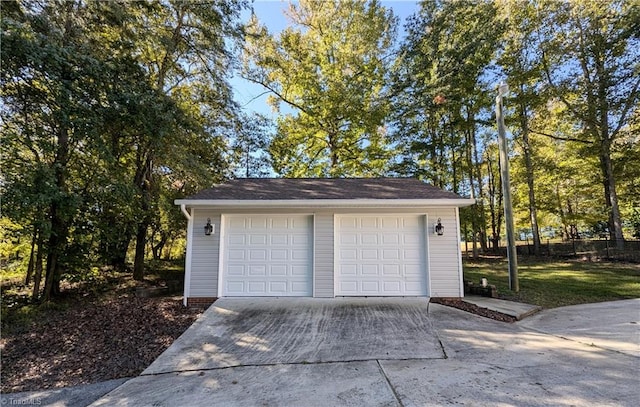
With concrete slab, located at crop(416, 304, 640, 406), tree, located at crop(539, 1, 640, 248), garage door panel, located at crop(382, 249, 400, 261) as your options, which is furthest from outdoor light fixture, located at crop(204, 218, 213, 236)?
tree, located at crop(539, 1, 640, 248)

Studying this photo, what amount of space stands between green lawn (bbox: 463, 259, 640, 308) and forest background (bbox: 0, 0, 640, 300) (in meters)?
3.14

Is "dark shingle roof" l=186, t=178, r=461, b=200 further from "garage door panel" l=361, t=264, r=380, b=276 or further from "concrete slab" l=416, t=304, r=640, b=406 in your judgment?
Answer: "concrete slab" l=416, t=304, r=640, b=406

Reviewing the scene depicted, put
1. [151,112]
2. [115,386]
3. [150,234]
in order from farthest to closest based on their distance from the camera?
[150,234]
[151,112]
[115,386]

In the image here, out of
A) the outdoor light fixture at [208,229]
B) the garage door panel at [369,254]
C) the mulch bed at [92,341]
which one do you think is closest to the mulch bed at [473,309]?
the mulch bed at [92,341]

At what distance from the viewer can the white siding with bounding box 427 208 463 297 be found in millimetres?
6770

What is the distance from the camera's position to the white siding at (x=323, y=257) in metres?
6.82

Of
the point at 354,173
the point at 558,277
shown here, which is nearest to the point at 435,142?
the point at 354,173

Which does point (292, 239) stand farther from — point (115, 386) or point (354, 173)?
point (354, 173)

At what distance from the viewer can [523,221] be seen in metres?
21.9

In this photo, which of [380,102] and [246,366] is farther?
[380,102]

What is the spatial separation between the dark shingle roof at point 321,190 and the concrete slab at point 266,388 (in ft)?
13.0

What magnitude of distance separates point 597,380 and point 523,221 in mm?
22222

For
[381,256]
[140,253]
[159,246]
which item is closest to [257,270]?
[381,256]

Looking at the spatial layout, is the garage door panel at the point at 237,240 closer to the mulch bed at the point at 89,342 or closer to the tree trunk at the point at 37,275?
the mulch bed at the point at 89,342
